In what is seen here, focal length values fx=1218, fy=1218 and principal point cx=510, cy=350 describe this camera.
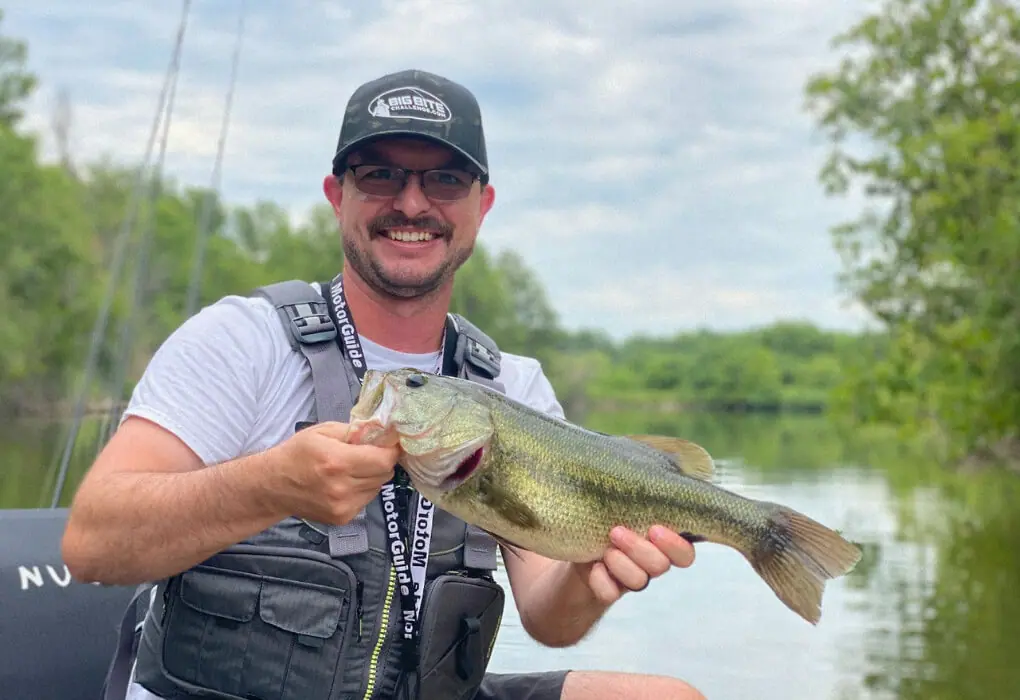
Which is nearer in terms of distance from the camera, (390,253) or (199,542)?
(199,542)

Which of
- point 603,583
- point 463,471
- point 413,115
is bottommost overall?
point 603,583

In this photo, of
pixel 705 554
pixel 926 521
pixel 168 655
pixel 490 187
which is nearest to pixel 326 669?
pixel 168 655

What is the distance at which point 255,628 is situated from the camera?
3.12 meters

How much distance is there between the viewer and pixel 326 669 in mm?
3143

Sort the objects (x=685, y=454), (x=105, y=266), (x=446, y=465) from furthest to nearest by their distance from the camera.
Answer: (x=105, y=266) → (x=685, y=454) → (x=446, y=465)

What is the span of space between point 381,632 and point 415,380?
779 millimetres

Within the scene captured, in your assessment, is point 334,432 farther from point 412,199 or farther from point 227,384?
point 412,199

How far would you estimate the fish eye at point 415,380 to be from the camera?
9.38 ft

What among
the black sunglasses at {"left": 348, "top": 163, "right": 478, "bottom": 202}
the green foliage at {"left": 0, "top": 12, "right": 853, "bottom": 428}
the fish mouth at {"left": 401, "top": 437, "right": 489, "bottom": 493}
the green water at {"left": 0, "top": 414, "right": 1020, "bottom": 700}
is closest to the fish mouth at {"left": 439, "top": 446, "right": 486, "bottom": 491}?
the fish mouth at {"left": 401, "top": 437, "right": 489, "bottom": 493}

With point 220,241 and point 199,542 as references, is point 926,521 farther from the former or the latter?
point 220,241

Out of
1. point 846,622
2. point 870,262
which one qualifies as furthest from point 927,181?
point 846,622

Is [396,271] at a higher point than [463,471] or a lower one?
higher

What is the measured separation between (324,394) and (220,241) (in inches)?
2256

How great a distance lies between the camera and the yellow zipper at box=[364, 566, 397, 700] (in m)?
3.22
